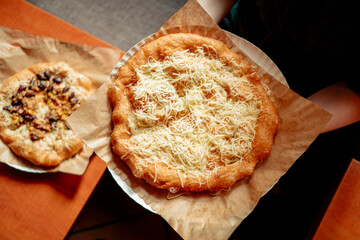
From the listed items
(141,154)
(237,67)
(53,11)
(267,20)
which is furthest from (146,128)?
(53,11)

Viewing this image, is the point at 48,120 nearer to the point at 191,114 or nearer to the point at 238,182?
the point at 191,114

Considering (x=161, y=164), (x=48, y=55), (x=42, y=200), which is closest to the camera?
(x=161, y=164)

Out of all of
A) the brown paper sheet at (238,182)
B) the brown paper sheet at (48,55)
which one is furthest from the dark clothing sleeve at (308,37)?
the brown paper sheet at (48,55)

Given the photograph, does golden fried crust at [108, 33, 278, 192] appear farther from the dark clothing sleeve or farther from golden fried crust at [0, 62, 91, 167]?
golden fried crust at [0, 62, 91, 167]

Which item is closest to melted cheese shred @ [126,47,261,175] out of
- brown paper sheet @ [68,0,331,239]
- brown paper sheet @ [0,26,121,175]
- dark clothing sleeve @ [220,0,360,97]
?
brown paper sheet @ [68,0,331,239]

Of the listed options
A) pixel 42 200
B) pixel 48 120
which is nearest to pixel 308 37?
pixel 48 120

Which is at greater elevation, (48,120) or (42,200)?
(48,120)
